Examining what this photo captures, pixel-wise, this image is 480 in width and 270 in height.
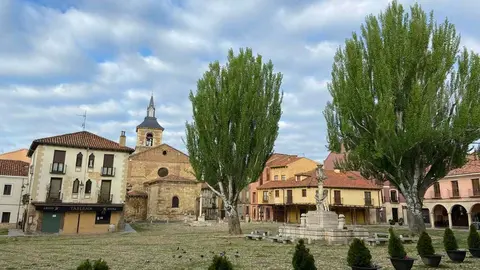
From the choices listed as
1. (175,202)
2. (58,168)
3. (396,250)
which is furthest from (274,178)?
(396,250)

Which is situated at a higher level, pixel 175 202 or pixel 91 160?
pixel 91 160

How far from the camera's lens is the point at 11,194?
3200 centimetres

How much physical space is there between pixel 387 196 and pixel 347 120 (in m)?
29.3

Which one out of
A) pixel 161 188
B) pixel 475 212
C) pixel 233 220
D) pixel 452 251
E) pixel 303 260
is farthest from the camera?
pixel 161 188

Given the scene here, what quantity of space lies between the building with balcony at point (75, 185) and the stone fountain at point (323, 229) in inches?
586

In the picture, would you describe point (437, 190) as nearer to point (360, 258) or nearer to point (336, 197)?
point (336, 197)

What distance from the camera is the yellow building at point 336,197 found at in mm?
40562

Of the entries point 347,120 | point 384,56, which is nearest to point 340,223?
point 347,120

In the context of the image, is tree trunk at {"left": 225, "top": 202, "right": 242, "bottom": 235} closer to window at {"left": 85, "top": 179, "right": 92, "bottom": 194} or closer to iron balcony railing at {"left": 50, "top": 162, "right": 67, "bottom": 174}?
window at {"left": 85, "top": 179, "right": 92, "bottom": 194}

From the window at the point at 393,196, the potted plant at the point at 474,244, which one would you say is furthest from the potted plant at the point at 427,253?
the window at the point at 393,196

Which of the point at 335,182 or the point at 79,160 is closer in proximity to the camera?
the point at 79,160

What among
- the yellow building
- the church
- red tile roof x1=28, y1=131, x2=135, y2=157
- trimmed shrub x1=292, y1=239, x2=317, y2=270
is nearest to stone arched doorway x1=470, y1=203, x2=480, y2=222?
the yellow building

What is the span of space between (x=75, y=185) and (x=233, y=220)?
13.4 metres

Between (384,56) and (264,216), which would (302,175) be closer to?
(264,216)
